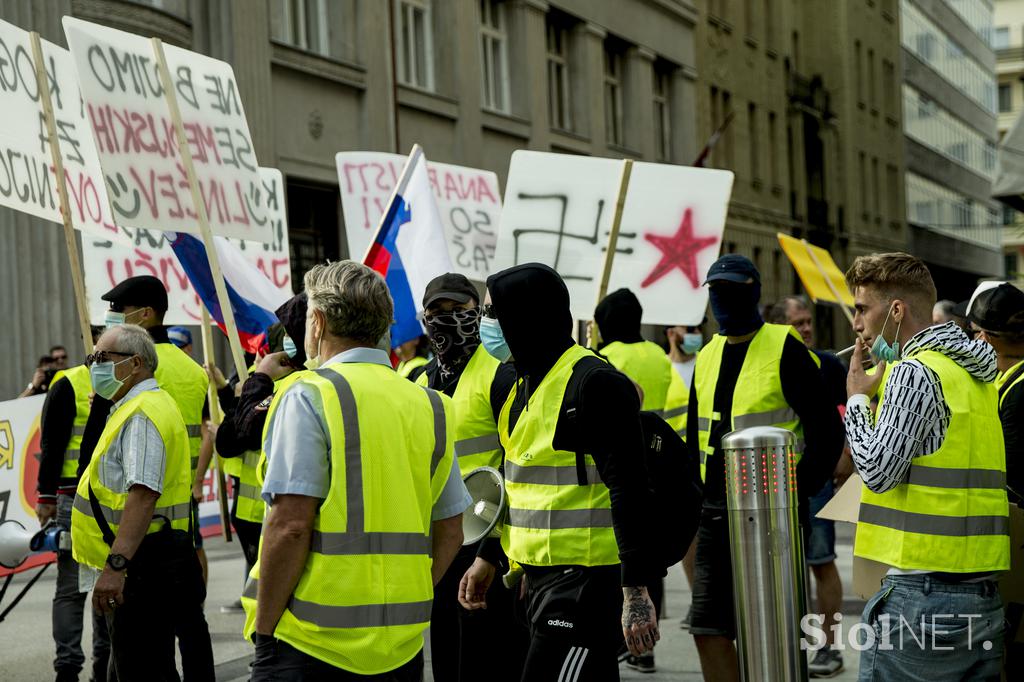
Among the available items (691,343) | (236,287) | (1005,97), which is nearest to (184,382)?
(236,287)

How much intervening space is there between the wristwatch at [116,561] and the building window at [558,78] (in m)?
21.9

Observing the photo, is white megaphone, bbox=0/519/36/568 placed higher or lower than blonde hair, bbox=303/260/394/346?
lower

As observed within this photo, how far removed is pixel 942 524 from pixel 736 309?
2.17m

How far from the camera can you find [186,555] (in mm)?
5645

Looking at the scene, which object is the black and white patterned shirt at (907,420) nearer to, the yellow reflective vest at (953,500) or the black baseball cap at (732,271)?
the yellow reflective vest at (953,500)

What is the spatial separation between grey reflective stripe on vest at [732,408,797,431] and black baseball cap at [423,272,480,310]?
1251 millimetres

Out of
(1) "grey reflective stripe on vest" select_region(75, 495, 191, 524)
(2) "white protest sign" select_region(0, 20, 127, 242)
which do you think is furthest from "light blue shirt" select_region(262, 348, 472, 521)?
(2) "white protest sign" select_region(0, 20, 127, 242)

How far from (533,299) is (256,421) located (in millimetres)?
1996

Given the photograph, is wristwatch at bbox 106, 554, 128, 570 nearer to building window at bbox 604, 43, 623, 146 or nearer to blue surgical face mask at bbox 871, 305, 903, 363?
blue surgical face mask at bbox 871, 305, 903, 363

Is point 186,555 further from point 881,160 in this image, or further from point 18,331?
point 881,160

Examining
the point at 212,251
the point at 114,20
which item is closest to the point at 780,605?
the point at 212,251

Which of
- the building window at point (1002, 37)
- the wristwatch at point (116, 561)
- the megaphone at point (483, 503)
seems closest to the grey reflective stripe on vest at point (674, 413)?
the megaphone at point (483, 503)

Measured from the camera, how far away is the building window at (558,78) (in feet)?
87.1

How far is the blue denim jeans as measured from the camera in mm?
4035
